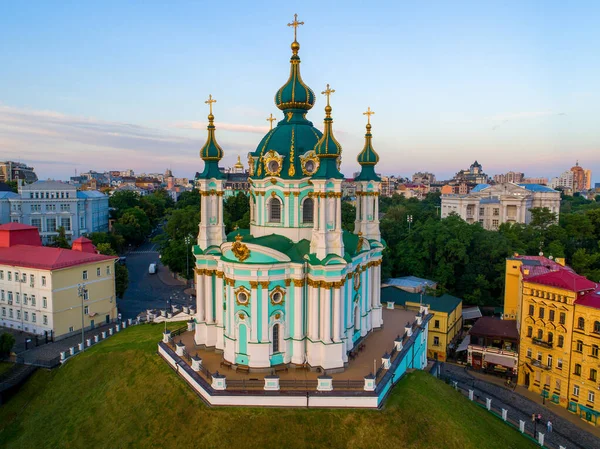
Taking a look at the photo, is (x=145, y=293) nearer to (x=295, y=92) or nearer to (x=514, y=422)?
(x=295, y=92)

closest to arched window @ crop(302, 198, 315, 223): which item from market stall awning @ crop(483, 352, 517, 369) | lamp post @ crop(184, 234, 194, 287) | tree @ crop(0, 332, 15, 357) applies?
market stall awning @ crop(483, 352, 517, 369)

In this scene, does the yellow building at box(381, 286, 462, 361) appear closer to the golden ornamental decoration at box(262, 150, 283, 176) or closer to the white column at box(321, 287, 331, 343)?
the white column at box(321, 287, 331, 343)

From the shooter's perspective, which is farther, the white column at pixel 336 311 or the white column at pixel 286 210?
the white column at pixel 286 210

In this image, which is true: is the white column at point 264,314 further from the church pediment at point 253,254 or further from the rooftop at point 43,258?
the rooftop at point 43,258

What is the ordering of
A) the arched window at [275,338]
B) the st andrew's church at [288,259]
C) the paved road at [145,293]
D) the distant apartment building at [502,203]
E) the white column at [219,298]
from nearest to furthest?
the st andrew's church at [288,259] → the arched window at [275,338] → the white column at [219,298] → the paved road at [145,293] → the distant apartment building at [502,203]

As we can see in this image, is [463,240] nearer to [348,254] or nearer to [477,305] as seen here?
[477,305]

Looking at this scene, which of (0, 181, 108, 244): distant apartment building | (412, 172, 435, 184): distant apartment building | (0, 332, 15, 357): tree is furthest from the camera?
(412, 172, 435, 184): distant apartment building

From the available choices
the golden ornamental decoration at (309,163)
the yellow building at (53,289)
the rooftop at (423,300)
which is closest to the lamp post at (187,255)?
the yellow building at (53,289)
